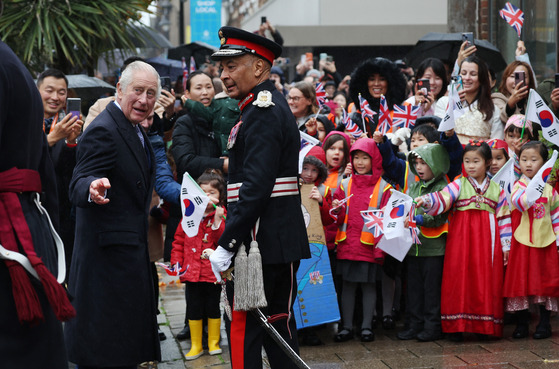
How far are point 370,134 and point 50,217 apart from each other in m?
4.94

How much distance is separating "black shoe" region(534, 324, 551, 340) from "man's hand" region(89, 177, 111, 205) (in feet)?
13.2

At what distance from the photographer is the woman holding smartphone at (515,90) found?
7.69 m

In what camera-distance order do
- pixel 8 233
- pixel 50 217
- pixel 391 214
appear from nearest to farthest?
pixel 8 233 → pixel 50 217 → pixel 391 214

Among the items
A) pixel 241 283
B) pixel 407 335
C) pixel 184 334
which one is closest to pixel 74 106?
pixel 241 283

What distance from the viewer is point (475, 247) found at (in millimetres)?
6934

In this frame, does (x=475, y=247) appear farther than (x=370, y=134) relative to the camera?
No

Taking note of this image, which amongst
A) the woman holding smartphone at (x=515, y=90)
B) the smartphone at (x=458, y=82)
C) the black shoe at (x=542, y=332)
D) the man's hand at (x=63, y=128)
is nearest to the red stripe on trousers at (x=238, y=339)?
the man's hand at (x=63, y=128)

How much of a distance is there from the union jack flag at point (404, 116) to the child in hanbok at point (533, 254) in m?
1.08

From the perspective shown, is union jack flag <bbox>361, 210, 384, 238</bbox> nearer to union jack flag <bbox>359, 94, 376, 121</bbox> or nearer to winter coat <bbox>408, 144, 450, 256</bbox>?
winter coat <bbox>408, 144, 450, 256</bbox>

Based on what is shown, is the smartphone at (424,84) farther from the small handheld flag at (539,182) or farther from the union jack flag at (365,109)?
the small handheld flag at (539,182)

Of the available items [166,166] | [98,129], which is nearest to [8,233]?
[98,129]

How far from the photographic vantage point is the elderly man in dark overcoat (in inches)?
182

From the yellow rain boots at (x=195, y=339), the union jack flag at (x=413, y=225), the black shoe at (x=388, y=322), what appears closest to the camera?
the yellow rain boots at (x=195, y=339)

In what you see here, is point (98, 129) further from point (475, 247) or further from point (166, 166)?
point (475, 247)
